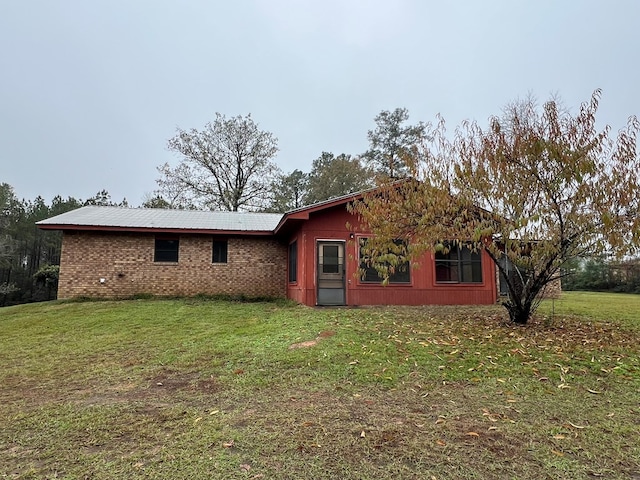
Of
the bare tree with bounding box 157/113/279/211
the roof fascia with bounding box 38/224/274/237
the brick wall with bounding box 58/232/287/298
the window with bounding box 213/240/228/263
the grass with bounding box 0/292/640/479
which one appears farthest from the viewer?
the bare tree with bounding box 157/113/279/211

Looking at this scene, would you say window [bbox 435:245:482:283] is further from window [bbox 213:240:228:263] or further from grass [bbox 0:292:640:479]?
window [bbox 213:240:228:263]

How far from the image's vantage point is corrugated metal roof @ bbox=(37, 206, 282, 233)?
1221 cm

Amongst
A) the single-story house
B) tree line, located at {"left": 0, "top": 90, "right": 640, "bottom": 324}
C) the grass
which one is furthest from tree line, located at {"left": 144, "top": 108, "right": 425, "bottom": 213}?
the grass

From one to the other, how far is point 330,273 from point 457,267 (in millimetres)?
3930

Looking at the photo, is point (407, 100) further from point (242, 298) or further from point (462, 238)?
point (462, 238)

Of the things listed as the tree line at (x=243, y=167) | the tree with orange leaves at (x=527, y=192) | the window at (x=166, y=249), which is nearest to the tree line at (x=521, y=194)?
the tree with orange leaves at (x=527, y=192)

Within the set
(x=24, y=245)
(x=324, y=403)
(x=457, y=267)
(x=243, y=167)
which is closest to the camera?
(x=324, y=403)

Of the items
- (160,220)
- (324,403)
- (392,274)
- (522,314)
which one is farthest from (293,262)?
(324,403)

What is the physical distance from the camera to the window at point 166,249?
41.6 feet

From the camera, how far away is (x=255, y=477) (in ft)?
7.45

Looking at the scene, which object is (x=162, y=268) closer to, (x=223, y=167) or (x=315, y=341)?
(x=315, y=341)

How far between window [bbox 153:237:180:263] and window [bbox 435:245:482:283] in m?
8.38

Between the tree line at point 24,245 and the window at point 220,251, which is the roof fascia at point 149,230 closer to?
the window at point 220,251

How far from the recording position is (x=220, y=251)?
13.1 meters
